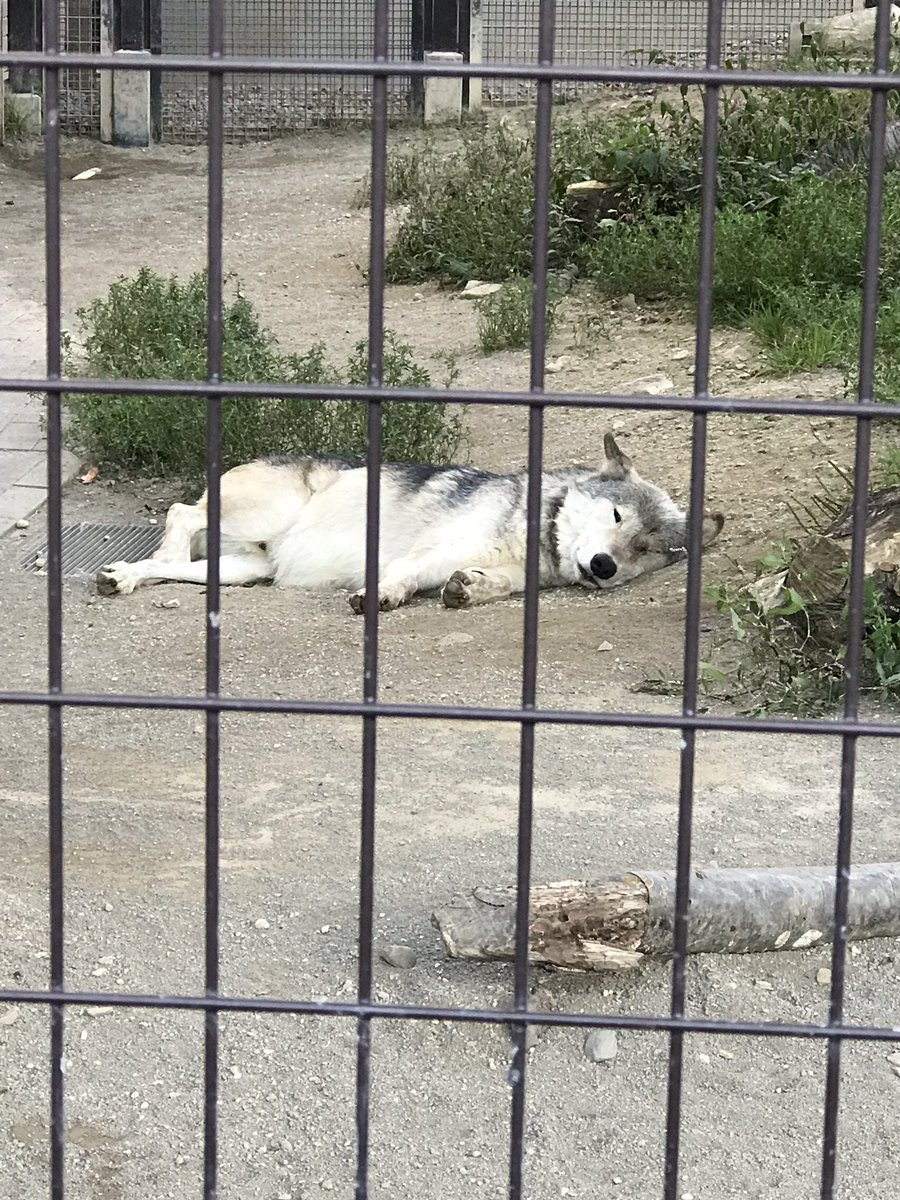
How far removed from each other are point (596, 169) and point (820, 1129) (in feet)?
33.8

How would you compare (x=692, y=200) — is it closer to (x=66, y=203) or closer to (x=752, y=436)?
(x=752, y=436)

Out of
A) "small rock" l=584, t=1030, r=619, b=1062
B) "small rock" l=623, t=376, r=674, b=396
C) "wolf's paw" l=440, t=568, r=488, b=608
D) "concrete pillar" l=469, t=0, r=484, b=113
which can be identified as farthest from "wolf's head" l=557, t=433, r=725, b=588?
"concrete pillar" l=469, t=0, r=484, b=113

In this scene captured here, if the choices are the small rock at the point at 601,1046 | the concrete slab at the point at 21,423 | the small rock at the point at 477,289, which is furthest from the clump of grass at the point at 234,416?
the small rock at the point at 601,1046

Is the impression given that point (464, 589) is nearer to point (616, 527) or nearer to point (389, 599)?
point (389, 599)

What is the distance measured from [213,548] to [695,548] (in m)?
0.66

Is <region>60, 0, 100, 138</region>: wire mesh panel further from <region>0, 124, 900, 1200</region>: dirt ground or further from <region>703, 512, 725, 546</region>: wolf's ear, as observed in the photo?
<region>703, 512, 725, 546</region>: wolf's ear

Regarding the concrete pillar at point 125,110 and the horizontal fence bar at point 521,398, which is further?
the concrete pillar at point 125,110

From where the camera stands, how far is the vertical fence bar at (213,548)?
2.09 metres

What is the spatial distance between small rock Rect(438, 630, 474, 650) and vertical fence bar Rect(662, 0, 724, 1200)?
14.6ft

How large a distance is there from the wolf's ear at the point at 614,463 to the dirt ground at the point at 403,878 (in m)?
0.52

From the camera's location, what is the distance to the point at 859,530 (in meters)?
2.20

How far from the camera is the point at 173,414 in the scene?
28.0 ft

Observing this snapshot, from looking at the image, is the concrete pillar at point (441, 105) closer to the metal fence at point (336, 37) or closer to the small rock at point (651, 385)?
the metal fence at point (336, 37)

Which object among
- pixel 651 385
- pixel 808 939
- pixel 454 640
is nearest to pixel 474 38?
pixel 651 385
